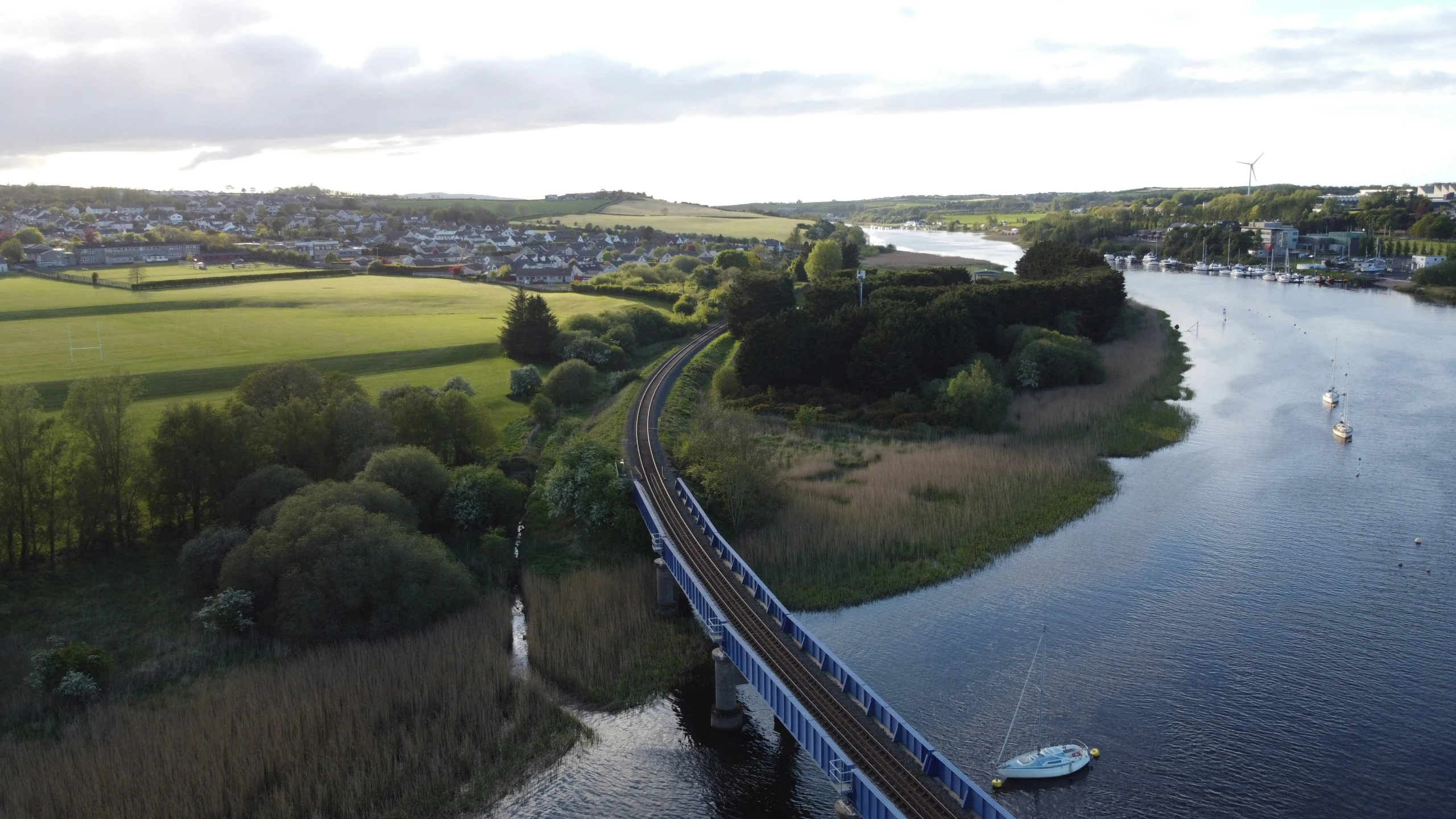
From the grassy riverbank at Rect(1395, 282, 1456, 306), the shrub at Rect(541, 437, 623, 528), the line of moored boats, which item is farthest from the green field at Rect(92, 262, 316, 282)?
the grassy riverbank at Rect(1395, 282, 1456, 306)

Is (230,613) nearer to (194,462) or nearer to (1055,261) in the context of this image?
(194,462)

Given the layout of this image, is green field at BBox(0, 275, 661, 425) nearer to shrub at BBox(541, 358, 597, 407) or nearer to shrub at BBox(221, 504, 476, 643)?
shrub at BBox(541, 358, 597, 407)

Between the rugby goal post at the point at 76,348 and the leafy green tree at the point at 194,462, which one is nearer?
the leafy green tree at the point at 194,462

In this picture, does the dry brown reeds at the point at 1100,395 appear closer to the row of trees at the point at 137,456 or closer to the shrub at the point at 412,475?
the shrub at the point at 412,475

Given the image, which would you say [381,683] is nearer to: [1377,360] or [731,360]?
A: [731,360]

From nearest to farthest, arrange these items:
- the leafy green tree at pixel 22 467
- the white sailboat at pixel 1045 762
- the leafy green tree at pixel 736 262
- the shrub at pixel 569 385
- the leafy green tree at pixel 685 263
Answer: the white sailboat at pixel 1045 762, the leafy green tree at pixel 22 467, the shrub at pixel 569 385, the leafy green tree at pixel 736 262, the leafy green tree at pixel 685 263

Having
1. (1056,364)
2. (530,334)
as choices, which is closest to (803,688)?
Answer: (1056,364)

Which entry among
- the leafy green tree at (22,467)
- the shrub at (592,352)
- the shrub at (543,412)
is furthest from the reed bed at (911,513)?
the leafy green tree at (22,467)
